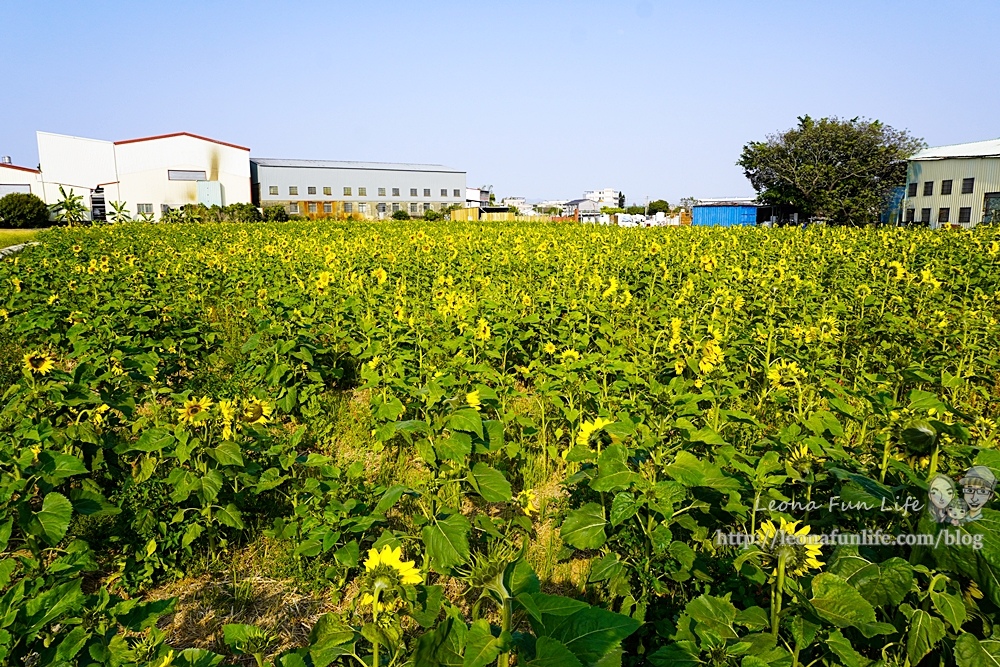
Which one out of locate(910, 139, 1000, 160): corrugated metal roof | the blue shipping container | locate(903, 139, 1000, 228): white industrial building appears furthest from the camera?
the blue shipping container

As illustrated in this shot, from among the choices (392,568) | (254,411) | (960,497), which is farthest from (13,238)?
(960,497)

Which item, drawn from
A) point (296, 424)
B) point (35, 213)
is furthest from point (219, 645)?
point (35, 213)

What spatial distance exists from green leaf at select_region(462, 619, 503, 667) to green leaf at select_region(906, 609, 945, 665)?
1141 millimetres

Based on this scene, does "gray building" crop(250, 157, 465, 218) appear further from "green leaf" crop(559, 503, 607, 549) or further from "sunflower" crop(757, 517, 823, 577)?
"sunflower" crop(757, 517, 823, 577)

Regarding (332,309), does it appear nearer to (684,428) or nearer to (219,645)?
(219,645)

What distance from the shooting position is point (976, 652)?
1523 millimetres

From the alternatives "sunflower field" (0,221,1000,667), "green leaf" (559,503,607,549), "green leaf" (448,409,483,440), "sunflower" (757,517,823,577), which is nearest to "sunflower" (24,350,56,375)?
"sunflower field" (0,221,1000,667)

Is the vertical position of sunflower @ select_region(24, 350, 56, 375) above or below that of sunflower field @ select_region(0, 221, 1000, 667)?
above

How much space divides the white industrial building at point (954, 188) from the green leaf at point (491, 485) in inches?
1497

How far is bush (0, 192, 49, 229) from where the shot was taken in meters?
40.9

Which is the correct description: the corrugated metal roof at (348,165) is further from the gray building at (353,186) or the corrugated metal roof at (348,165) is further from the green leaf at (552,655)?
the green leaf at (552,655)

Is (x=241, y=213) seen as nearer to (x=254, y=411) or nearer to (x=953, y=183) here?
(x=254, y=411)

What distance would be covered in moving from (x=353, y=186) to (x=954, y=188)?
53.0 meters

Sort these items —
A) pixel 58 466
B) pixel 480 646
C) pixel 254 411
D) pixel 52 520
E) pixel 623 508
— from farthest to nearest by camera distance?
pixel 254 411, pixel 58 466, pixel 52 520, pixel 623 508, pixel 480 646
